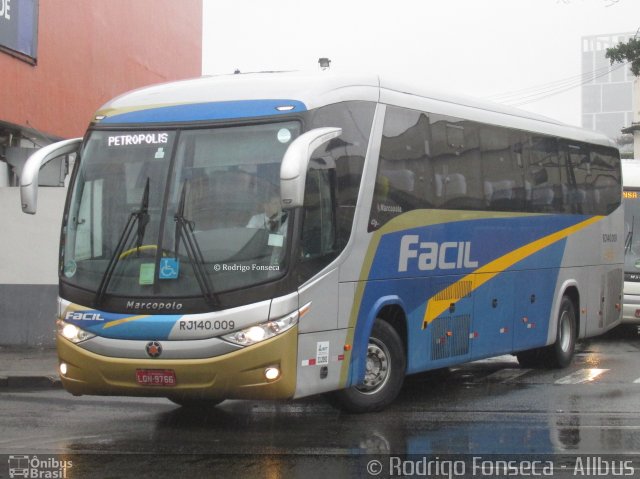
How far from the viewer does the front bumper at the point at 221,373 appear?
862cm

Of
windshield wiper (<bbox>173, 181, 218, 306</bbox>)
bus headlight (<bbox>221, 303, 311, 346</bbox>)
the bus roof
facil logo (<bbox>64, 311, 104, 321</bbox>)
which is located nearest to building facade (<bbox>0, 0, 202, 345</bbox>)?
the bus roof

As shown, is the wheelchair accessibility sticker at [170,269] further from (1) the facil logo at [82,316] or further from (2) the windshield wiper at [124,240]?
(1) the facil logo at [82,316]

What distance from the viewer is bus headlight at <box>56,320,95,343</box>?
905 centimetres

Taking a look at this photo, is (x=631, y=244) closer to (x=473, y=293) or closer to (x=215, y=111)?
(x=473, y=293)

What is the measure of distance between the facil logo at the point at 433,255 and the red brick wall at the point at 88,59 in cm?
850

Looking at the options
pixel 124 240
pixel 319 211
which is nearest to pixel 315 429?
pixel 319 211

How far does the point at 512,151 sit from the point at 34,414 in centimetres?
646

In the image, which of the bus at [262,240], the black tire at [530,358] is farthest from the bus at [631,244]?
the bus at [262,240]

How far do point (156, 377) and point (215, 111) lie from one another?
2.40 meters

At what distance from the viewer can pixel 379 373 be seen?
10.2 metres

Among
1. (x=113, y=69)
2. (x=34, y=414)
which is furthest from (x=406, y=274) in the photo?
(x=113, y=69)

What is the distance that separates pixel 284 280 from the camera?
8.74 meters

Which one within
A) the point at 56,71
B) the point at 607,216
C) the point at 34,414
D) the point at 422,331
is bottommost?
the point at 34,414

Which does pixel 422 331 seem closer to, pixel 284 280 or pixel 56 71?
pixel 284 280
